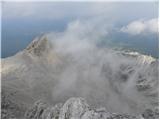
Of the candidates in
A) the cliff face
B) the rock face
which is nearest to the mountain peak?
the cliff face

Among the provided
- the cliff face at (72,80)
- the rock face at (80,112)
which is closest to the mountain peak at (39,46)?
the cliff face at (72,80)

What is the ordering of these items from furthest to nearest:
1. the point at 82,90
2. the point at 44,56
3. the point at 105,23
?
1. the point at 105,23
2. the point at 44,56
3. the point at 82,90

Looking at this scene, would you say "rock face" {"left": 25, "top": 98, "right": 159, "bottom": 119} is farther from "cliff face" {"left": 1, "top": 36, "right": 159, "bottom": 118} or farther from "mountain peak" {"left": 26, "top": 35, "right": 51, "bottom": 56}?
"mountain peak" {"left": 26, "top": 35, "right": 51, "bottom": 56}

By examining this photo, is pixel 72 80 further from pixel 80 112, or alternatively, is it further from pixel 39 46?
pixel 80 112

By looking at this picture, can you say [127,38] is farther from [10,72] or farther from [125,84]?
[10,72]

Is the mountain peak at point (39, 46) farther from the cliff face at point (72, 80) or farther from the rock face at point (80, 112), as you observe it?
the rock face at point (80, 112)

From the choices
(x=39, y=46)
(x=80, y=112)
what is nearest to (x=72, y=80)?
(x=39, y=46)

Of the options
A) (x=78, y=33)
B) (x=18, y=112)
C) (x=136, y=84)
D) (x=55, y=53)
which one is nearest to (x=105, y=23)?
(x=78, y=33)

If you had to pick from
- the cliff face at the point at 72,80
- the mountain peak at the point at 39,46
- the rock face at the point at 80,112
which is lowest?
the rock face at the point at 80,112
